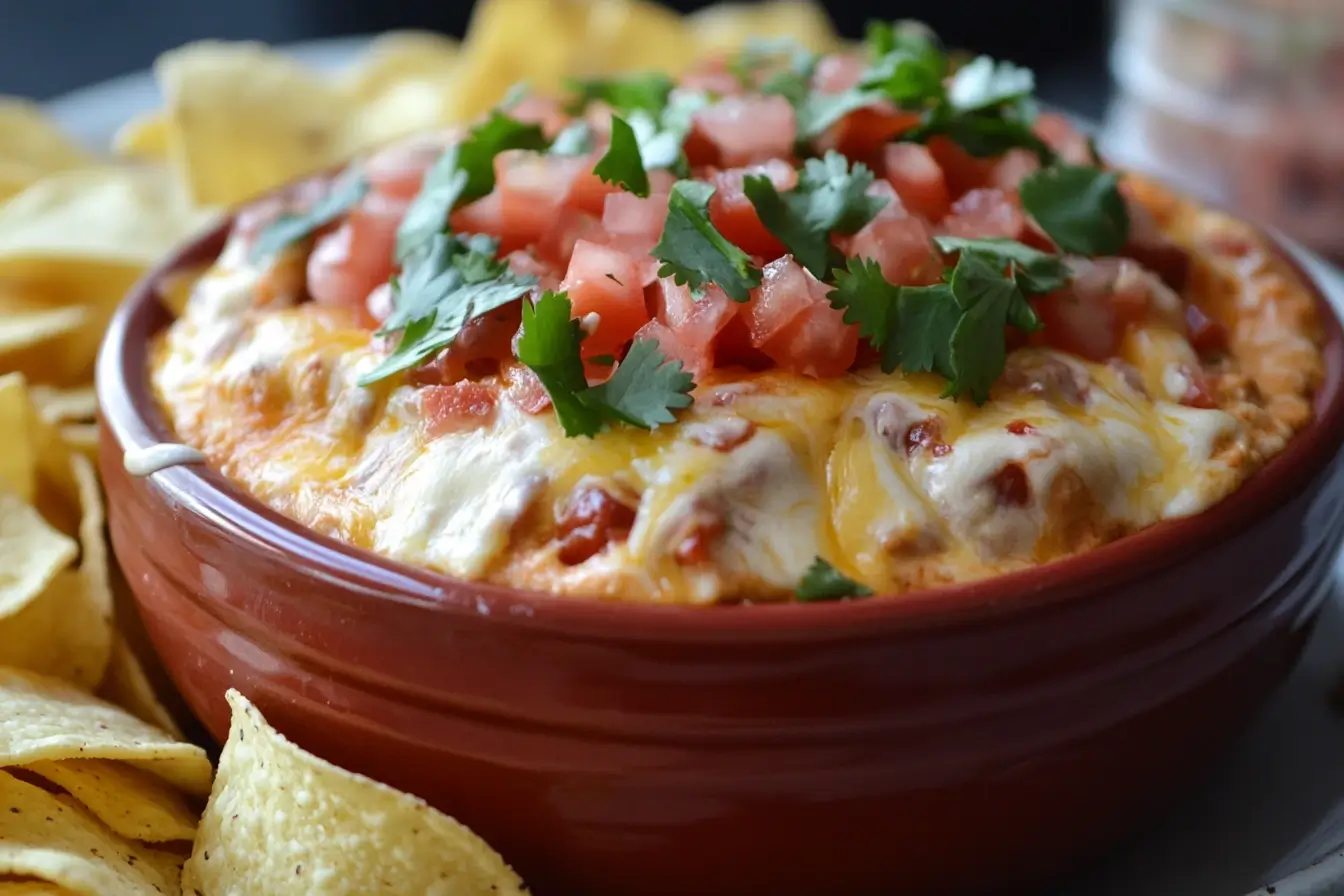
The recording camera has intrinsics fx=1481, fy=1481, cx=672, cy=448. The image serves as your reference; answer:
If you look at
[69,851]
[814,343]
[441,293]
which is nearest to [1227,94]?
[814,343]

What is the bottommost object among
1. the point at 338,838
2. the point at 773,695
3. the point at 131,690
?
the point at 131,690

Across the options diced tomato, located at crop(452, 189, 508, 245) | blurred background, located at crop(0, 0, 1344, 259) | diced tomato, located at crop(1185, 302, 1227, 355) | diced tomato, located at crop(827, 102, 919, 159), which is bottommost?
blurred background, located at crop(0, 0, 1344, 259)

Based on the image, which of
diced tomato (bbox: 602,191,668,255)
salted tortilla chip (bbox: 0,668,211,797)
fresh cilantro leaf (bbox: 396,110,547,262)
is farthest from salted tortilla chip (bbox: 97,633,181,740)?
diced tomato (bbox: 602,191,668,255)

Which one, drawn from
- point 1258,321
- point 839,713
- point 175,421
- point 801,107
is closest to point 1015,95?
point 801,107

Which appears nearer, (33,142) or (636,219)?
(636,219)

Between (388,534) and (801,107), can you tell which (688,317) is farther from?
(801,107)

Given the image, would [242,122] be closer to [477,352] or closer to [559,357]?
[477,352]

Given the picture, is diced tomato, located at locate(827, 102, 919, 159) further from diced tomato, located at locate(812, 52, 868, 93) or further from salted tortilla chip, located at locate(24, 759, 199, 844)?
salted tortilla chip, located at locate(24, 759, 199, 844)
